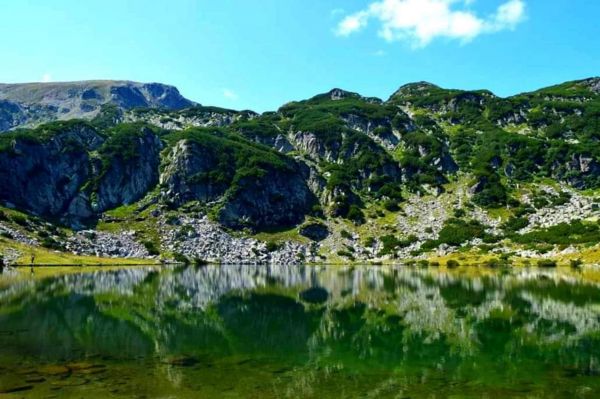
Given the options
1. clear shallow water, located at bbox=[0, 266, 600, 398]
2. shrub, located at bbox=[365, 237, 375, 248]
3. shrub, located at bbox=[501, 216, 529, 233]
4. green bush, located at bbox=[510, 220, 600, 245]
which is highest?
shrub, located at bbox=[501, 216, 529, 233]

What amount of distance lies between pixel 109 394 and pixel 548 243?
167590 millimetres

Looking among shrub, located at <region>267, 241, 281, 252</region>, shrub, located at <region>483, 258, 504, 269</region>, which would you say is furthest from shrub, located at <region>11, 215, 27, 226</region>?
shrub, located at <region>483, 258, 504, 269</region>

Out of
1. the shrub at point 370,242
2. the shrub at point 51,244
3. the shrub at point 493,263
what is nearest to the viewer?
the shrub at point 493,263

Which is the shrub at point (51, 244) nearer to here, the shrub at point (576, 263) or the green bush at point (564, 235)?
the shrub at point (576, 263)

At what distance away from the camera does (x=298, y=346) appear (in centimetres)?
3444

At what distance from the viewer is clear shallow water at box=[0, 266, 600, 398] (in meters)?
23.0

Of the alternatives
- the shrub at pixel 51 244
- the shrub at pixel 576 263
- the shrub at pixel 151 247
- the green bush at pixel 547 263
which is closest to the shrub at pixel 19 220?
the shrub at pixel 51 244

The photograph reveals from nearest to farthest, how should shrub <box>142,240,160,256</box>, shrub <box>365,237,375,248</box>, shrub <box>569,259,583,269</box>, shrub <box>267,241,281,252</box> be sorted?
shrub <box>569,259,583,269</box>, shrub <box>142,240,160,256</box>, shrub <box>267,241,281,252</box>, shrub <box>365,237,375,248</box>

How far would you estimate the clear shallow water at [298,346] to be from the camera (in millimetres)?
22984

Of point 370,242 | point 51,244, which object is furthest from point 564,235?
point 51,244

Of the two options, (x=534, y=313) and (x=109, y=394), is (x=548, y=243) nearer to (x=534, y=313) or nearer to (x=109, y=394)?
(x=534, y=313)

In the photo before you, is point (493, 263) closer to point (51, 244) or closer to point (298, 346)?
point (298, 346)

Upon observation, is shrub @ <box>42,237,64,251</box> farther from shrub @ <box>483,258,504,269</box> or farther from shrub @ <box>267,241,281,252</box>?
shrub @ <box>483,258,504,269</box>

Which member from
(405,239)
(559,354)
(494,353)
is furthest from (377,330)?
(405,239)
